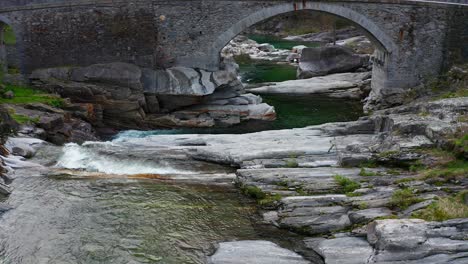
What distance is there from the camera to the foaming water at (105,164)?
47.9ft

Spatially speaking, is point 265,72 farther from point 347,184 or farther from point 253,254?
point 253,254

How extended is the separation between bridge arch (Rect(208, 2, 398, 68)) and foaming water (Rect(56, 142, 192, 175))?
8.15 metres

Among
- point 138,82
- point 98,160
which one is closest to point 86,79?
point 138,82

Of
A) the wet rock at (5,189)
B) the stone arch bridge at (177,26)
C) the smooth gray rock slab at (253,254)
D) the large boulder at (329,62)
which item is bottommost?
the large boulder at (329,62)

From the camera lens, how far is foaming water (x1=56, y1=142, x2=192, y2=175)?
47.9ft

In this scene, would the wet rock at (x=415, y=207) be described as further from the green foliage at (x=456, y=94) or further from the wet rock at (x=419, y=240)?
the green foliage at (x=456, y=94)

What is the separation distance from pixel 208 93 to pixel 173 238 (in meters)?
11.2

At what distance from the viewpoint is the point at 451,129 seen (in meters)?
13.3

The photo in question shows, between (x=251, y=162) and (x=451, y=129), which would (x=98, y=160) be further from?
(x=451, y=129)

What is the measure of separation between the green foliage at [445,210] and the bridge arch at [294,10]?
1320 cm

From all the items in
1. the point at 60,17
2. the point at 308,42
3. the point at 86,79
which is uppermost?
the point at 60,17

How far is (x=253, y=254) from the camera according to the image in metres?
9.55

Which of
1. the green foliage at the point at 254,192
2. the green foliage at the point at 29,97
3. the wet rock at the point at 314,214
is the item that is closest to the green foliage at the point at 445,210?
the wet rock at the point at 314,214

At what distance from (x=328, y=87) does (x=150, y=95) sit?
35.5 ft
